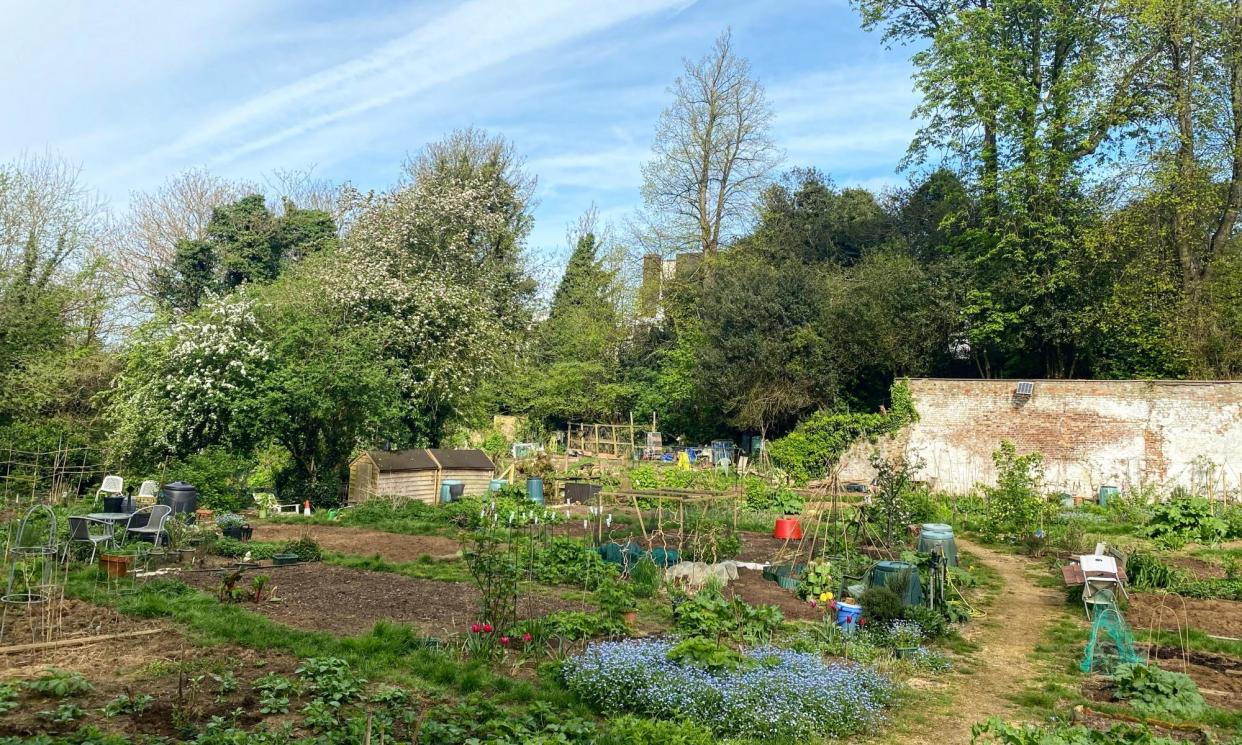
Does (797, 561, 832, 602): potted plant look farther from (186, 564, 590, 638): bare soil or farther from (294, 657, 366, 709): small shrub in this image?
(294, 657, 366, 709): small shrub

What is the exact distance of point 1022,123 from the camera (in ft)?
76.6

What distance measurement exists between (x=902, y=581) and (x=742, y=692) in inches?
162

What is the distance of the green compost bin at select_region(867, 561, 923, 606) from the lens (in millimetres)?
9609

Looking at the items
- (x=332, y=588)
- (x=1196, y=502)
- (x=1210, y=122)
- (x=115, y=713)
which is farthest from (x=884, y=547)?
(x=1210, y=122)

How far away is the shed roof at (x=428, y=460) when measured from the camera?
62.1 feet

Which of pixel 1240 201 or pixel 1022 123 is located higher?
pixel 1022 123

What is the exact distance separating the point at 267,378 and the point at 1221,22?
25.4 meters

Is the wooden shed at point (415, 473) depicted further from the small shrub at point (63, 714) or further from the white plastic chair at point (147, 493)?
the small shrub at point (63, 714)

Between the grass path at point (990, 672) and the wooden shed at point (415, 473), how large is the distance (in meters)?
12.2

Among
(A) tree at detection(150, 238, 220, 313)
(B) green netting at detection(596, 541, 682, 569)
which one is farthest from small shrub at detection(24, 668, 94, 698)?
(A) tree at detection(150, 238, 220, 313)

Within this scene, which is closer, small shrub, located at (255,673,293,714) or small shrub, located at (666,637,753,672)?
small shrub, located at (255,673,293,714)

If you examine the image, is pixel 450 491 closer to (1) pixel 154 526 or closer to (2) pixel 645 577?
(1) pixel 154 526

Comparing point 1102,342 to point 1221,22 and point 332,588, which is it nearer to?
point 1221,22

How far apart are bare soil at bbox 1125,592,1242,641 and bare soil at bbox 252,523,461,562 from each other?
9282 millimetres
